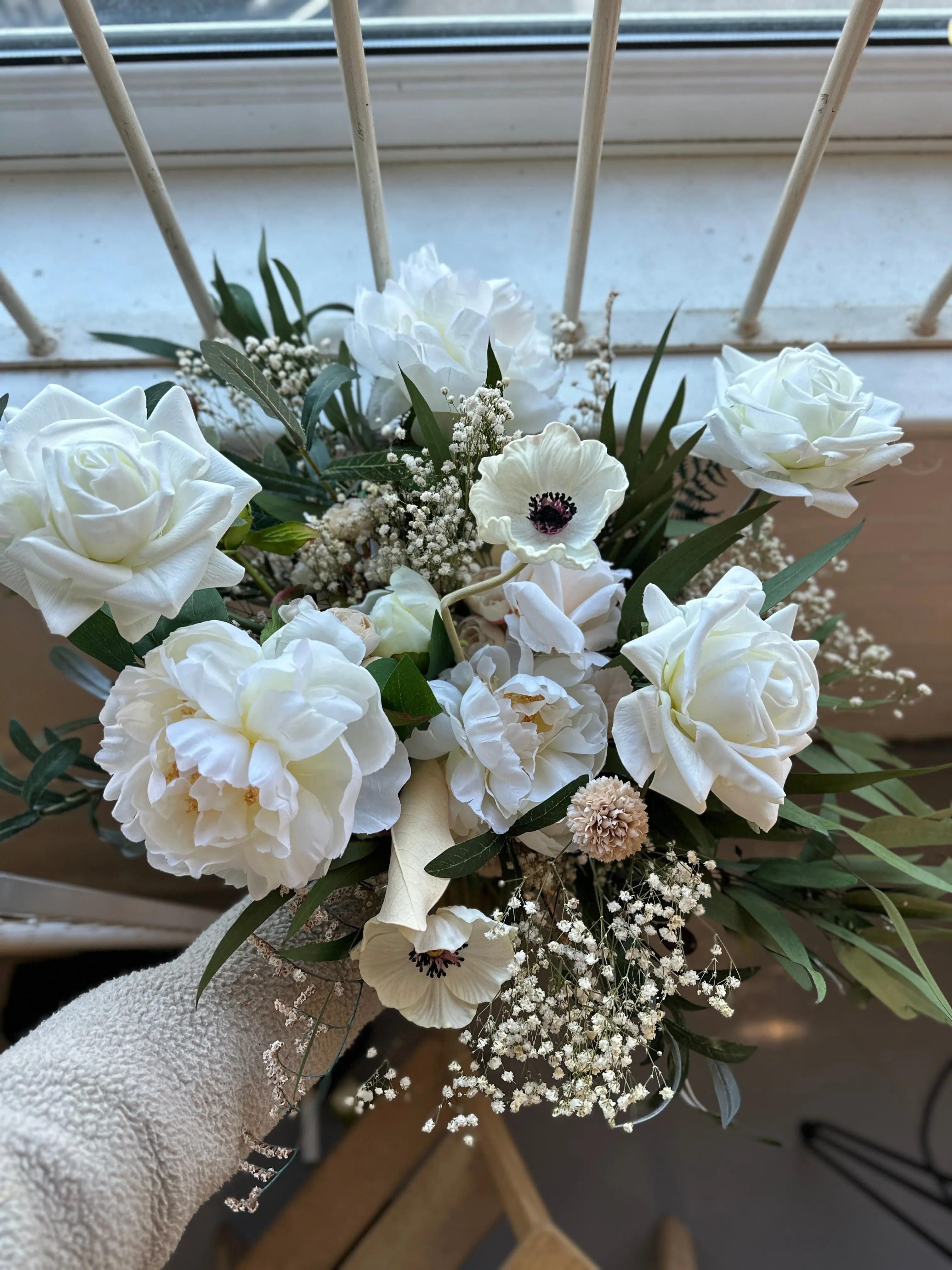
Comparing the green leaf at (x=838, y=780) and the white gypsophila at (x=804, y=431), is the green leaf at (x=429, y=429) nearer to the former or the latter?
the white gypsophila at (x=804, y=431)

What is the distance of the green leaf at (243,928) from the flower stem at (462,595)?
189 millimetres

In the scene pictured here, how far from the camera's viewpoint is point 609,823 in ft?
1.46

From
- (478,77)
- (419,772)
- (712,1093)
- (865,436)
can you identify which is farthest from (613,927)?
(712,1093)

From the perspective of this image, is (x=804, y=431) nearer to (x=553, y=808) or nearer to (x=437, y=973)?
(x=553, y=808)

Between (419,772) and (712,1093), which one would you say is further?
(712,1093)

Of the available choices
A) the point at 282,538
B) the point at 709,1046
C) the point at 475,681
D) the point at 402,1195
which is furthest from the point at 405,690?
the point at 402,1195

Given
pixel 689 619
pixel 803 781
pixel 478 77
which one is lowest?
pixel 803 781

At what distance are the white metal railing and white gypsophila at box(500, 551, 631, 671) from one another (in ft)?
1.21

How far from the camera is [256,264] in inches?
34.5

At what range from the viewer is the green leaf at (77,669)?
764mm

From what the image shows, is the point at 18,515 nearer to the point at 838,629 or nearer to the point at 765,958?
the point at 838,629

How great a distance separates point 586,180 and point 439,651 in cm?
44

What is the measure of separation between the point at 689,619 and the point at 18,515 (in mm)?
348

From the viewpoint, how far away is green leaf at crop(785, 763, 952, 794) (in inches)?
19.7
